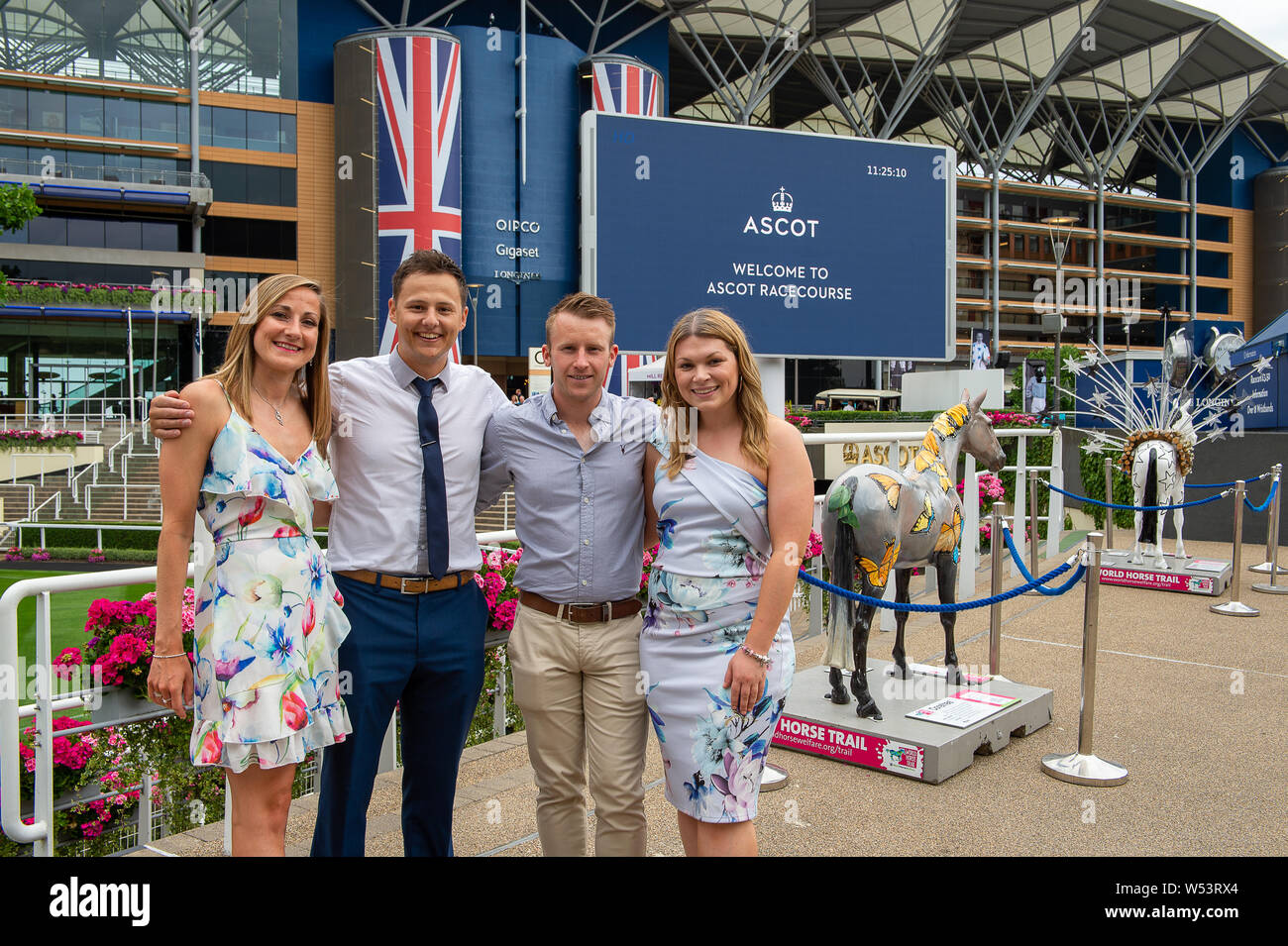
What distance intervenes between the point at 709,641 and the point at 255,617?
1.24m

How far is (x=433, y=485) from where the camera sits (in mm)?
2916

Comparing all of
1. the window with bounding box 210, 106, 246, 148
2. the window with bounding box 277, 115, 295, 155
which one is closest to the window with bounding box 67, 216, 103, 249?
the window with bounding box 210, 106, 246, 148

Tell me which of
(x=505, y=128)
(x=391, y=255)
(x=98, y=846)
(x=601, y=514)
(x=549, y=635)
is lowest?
(x=98, y=846)

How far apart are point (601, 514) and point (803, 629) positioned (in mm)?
5884

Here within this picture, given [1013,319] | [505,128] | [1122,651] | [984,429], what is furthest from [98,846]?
[1013,319]

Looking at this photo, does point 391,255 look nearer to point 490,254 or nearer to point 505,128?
point 490,254

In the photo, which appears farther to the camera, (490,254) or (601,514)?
(490,254)

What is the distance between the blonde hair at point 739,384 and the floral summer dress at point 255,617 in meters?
1.08

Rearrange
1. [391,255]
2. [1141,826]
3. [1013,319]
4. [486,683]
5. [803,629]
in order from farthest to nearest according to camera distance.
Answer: [1013,319] < [391,255] < [803,629] < [486,683] < [1141,826]

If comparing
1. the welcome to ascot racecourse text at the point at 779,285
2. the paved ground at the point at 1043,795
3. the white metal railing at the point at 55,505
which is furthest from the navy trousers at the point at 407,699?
the white metal railing at the point at 55,505

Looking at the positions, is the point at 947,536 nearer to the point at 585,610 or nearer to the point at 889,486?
the point at 889,486

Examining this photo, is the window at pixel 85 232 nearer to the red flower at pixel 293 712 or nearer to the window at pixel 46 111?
the window at pixel 46 111

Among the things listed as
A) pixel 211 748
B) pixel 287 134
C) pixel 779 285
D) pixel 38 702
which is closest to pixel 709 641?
pixel 211 748

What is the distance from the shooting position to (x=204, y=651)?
2.51 meters
